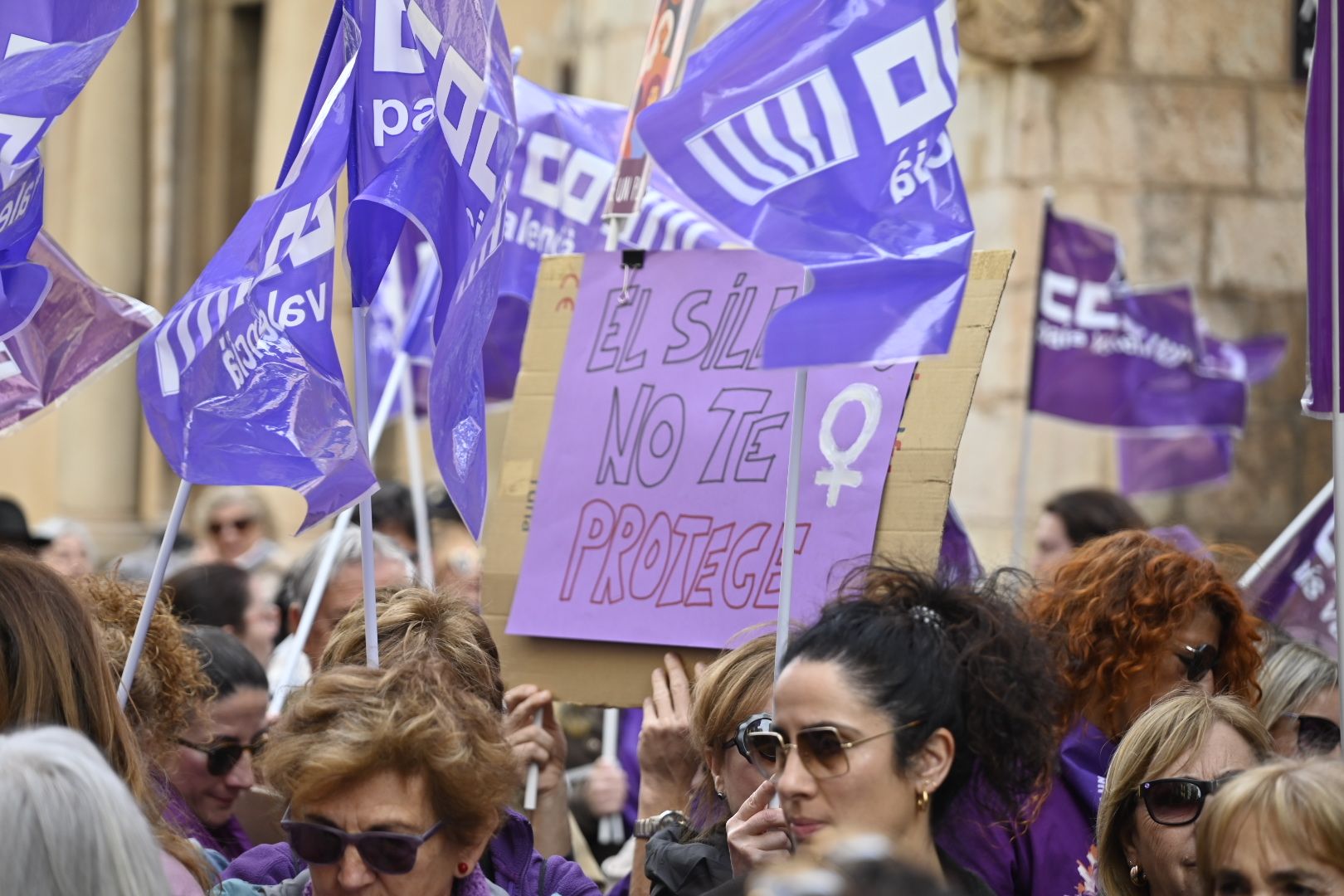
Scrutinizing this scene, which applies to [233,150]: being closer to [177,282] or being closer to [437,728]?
[177,282]

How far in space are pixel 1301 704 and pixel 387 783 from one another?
231cm

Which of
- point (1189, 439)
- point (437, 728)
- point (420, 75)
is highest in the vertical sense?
point (420, 75)

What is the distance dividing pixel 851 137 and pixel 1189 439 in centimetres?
536

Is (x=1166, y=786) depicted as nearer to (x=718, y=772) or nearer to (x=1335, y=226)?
Result: (x=718, y=772)

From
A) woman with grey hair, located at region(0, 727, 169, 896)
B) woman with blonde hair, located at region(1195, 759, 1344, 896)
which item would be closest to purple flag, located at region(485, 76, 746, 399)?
woman with blonde hair, located at region(1195, 759, 1344, 896)

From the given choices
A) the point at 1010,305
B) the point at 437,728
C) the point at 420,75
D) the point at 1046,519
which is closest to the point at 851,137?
the point at 420,75

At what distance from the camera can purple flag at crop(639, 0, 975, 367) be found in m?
3.20

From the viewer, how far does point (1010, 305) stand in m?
8.45

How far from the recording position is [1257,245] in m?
8.51

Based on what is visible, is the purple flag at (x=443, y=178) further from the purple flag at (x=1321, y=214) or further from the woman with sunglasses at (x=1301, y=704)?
the woman with sunglasses at (x=1301, y=704)

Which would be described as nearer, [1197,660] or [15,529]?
[1197,660]

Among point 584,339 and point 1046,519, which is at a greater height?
point 584,339

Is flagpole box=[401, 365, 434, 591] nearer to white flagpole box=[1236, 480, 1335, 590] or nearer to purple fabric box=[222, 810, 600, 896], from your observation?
white flagpole box=[1236, 480, 1335, 590]

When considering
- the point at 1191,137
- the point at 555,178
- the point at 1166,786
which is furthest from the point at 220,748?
the point at 1191,137
